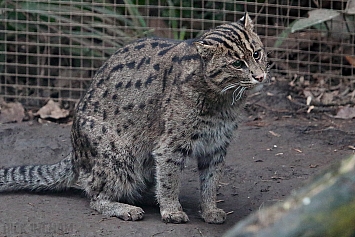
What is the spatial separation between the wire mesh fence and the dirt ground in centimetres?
62

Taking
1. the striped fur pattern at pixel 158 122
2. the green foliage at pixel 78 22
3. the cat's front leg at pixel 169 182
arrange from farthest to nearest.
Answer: the green foliage at pixel 78 22 → the cat's front leg at pixel 169 182 → the striped fur pattern at pixel 158 122

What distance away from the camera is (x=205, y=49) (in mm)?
5992

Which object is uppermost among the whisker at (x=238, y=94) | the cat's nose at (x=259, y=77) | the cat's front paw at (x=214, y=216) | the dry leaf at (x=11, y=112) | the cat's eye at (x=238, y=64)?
the cat's eye at (x=238, y=64)

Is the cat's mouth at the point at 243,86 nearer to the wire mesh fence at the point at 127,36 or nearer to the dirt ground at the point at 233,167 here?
the dirt ground at the point at 233,167

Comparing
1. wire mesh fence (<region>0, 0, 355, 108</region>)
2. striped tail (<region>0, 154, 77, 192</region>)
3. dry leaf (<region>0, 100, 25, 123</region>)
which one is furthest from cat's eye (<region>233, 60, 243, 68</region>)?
dry leaf (<region>0, 100, 25, 123</region>)

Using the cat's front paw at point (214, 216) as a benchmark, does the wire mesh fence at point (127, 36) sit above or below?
above

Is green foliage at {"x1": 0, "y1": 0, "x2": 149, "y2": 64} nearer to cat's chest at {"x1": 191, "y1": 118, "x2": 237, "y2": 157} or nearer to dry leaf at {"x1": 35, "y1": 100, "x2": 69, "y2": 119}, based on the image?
dry leaf at {"x1": 35, "y1": 100, "x2": 69, "y2": 119}

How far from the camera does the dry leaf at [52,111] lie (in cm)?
947

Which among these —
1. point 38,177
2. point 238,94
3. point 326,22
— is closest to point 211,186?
point 238,94

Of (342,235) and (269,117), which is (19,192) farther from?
(342,235)

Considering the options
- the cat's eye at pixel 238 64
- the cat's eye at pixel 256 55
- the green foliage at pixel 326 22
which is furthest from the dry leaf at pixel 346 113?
the cat's eye at pixel 238 64

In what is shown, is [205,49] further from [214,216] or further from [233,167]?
[233,167]

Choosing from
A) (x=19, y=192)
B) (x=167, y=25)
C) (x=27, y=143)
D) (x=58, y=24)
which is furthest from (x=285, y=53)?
(x=19, y=192)

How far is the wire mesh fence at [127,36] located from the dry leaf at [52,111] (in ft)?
0.57
